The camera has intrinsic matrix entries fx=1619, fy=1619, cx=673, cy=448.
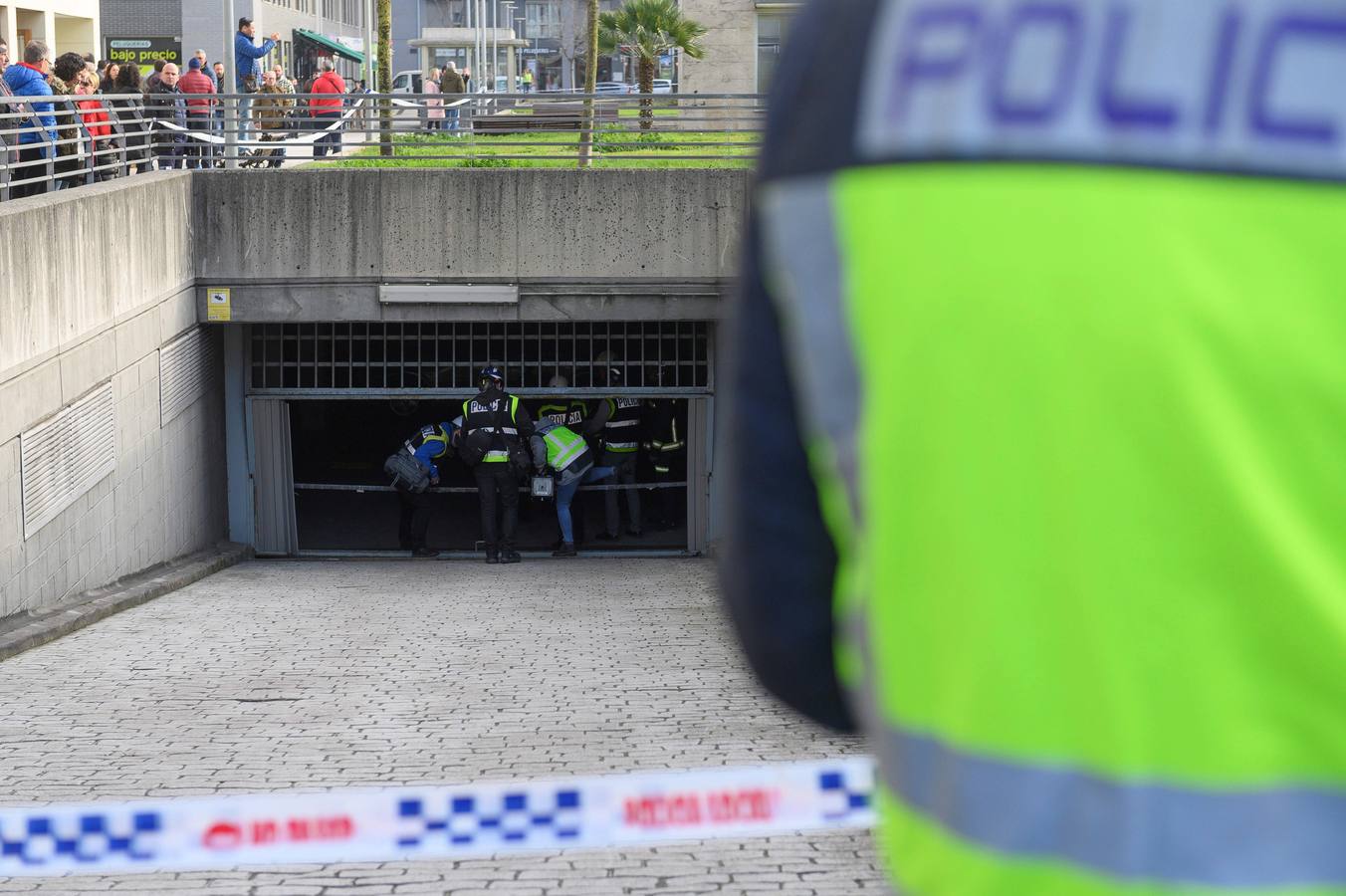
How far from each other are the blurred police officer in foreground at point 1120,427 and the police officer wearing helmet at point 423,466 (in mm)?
17610

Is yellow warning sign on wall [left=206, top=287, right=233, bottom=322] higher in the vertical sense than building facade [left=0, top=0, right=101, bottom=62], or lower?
lower

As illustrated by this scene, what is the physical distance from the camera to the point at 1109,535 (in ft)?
3.32

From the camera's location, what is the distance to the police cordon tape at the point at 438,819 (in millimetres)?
3896

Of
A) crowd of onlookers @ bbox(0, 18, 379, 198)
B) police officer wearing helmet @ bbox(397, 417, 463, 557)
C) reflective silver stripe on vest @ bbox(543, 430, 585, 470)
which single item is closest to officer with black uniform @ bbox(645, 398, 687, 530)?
reflective silver stripe on vest @ bbox(543, 430, 585, 470)

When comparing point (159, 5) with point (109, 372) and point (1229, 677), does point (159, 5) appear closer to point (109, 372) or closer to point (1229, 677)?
point (109, 372)

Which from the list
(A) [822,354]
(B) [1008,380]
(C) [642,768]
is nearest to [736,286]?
(A) [822,354]

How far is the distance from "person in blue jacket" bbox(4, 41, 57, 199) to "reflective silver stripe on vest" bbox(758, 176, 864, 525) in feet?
44.7

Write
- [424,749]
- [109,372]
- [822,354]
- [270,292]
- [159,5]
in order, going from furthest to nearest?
[159,5], [270,292], [109,372], [424,749], [822,354]

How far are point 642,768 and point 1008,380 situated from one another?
6.18 m

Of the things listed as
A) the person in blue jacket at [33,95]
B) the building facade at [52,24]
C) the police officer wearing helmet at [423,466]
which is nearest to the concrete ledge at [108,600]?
the police officer wearing helmet at [423,466]

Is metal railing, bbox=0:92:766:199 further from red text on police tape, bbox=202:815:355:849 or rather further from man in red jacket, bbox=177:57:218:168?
red text on police tape, bbox=202:815:355:849

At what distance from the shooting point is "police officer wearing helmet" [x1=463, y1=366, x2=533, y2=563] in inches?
698

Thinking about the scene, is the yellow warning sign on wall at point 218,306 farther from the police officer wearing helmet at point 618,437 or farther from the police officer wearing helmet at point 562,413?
the police officer wearing helmet at point 618,437

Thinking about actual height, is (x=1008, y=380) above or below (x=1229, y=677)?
above
